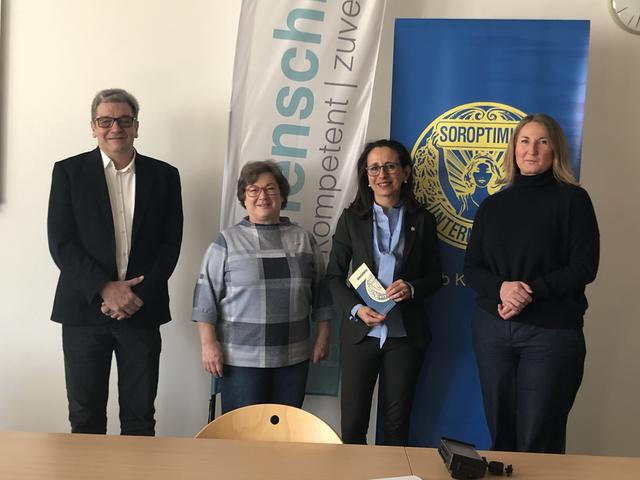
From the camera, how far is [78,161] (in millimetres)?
2422

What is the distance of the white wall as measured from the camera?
9.51 ft

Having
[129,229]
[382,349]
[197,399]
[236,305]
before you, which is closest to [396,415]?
[382,349]

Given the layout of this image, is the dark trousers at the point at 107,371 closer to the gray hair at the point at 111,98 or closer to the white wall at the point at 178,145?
the white wall at the point at 178,145

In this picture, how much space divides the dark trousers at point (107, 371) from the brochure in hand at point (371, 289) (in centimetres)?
91

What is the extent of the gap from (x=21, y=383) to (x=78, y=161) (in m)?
1.37

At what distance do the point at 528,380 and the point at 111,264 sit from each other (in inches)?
68.6

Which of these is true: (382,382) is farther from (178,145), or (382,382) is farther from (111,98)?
(111,98)

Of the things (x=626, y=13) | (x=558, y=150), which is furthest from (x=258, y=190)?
(x=626, y=13)

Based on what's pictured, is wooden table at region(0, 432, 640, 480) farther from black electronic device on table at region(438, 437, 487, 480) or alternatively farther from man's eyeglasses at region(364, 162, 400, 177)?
man's eyeglasses at region(364, 162, 400, 177)

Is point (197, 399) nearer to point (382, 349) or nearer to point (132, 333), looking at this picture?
point (132, 333)

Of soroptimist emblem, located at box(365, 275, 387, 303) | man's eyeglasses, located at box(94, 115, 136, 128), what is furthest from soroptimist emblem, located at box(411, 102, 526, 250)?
man's eyeglasses, located at box(94, 115, 136, 128)

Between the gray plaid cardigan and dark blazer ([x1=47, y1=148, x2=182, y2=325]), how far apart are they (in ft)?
0.68

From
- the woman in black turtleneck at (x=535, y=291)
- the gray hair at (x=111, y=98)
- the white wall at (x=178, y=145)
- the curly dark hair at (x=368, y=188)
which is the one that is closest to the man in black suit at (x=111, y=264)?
the gray hair at (x=111, y=98)

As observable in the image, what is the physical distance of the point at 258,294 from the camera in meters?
2.37
